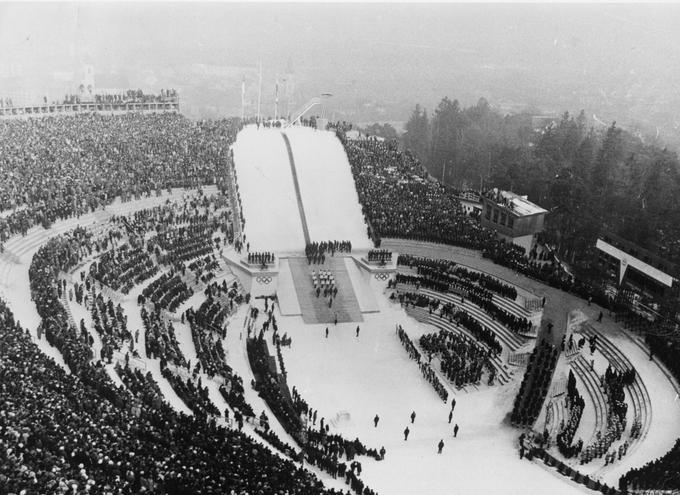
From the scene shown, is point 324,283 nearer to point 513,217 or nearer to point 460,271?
point 460,271

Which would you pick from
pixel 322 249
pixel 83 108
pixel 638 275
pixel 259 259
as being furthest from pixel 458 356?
pixel 83 108

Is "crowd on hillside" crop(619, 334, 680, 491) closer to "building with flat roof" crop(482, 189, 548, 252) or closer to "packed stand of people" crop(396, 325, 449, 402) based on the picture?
"packed stand of people" crop(396, 325, 449, 402)

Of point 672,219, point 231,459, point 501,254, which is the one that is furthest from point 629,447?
point 672,219

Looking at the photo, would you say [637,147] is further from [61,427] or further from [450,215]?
[61,427]

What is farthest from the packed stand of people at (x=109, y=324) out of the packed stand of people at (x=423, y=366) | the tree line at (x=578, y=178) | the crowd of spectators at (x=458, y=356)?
the tree line at (x=578, y=178)

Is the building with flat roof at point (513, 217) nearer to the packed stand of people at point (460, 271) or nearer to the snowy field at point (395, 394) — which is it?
the snowy field at point (395, 394)

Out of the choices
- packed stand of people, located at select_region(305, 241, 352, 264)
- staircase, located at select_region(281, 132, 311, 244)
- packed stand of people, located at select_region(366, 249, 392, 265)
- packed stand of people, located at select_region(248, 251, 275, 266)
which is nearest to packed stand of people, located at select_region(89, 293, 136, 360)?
packed stand of people, located at select_region(248, 251, 275, 266)

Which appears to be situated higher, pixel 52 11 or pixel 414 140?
pixel 52 11
